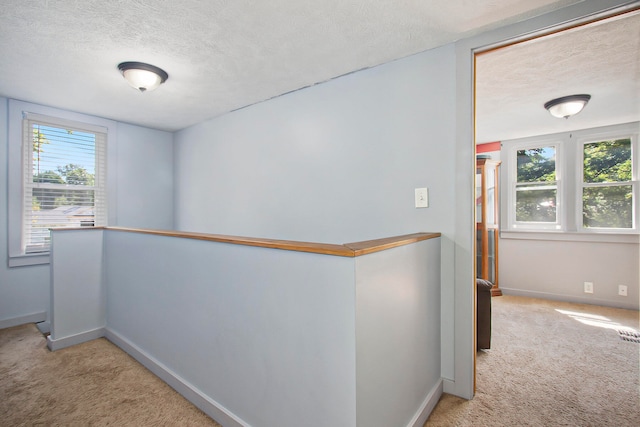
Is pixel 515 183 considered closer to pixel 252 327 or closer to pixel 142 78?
pixel 252 327

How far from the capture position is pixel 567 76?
244 cm

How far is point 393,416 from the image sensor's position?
4.37 ft

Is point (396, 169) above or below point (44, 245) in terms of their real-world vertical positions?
above

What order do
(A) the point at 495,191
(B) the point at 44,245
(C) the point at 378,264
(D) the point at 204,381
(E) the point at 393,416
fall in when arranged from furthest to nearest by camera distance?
(A) the point at 495,191 < (B) the point at 44,245 < (D) the point at 204,381 < (E) the point at 393,416 < (C) the point at 378,264

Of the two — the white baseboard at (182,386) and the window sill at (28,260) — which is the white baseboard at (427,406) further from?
the window sill at (28,260)

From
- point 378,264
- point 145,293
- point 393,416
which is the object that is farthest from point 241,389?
point 145,293

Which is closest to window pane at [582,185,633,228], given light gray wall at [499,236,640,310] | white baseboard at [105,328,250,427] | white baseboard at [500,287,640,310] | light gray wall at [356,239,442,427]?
light gray wall at [499,236,640,310]

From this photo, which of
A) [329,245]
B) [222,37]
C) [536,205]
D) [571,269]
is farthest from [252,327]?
[536,205]

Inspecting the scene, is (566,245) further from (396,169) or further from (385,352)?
(385,352)

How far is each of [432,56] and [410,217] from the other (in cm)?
113

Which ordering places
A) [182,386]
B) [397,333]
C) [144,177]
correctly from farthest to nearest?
[144,177]
[182,386]
[397,333]

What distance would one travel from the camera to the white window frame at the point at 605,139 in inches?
142

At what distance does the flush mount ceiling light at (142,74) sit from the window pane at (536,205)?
483 centimetres

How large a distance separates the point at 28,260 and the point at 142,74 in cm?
250
